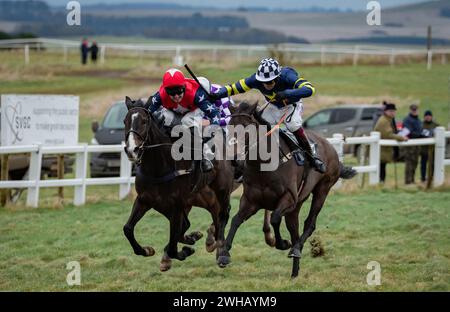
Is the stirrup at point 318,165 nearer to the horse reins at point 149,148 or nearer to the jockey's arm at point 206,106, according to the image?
the jockey's arm at point 206,106

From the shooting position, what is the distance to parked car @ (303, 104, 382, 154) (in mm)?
24641

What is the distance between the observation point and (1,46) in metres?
46.1

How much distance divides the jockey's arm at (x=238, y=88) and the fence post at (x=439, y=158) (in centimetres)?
911

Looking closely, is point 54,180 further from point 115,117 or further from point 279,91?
point 279,91

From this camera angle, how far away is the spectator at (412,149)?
1905 centimetres

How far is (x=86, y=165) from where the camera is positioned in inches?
659

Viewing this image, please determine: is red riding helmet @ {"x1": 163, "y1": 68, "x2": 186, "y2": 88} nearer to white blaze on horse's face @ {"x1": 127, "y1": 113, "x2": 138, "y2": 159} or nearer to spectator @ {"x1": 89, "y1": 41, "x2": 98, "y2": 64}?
white blaze on horse's face @ {"x1": 127, "y1": 113, "x2": 138, "y2": 159}

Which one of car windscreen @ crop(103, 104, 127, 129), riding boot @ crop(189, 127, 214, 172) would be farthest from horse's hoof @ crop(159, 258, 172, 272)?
car windscreen @ crop(103, 104, 127, 129)

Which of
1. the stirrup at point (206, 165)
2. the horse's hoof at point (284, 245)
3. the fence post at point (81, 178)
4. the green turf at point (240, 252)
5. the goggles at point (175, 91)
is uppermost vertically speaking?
the goggles at point (175, 91)

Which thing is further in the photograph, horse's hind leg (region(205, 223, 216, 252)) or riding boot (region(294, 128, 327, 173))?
horse's hind leg (region(205, 223, 216, 252))

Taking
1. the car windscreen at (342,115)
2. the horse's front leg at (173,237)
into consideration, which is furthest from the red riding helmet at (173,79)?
the car windscreen at (342,115)

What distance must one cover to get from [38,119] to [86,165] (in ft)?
4.61
